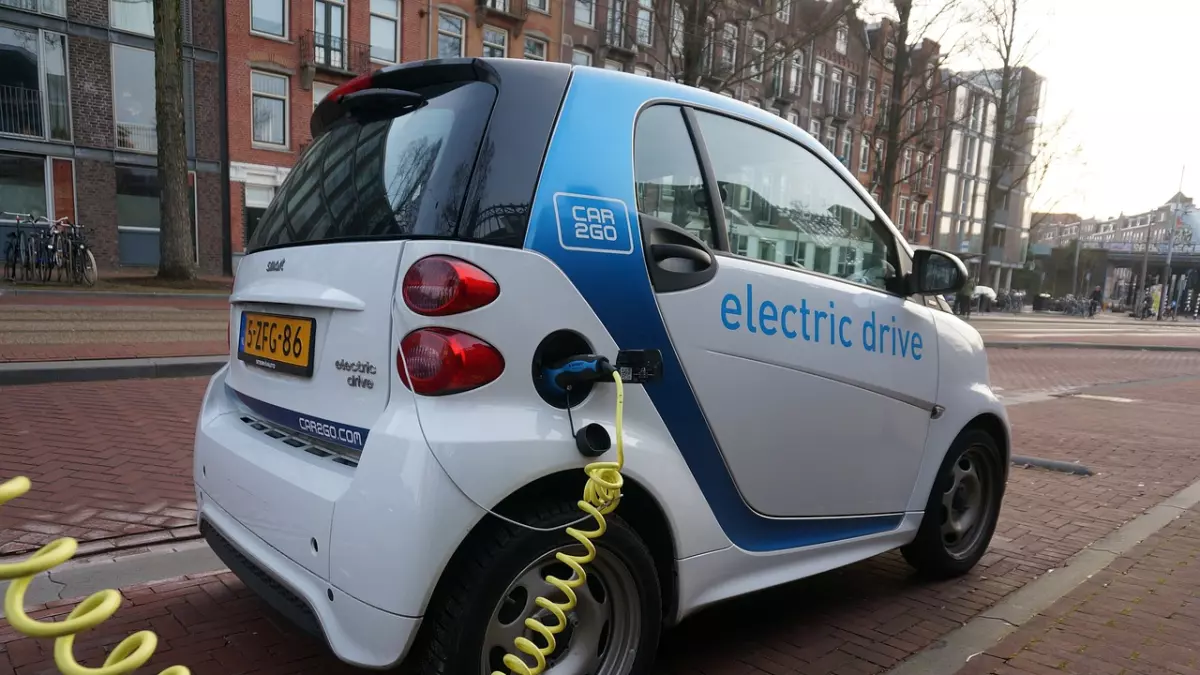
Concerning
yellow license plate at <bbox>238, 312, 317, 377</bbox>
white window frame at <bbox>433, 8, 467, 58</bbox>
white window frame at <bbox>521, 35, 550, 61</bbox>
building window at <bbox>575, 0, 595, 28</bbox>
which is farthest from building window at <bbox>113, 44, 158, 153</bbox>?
yellow license plate at <bbox>238, 312, 317, 377</bbox>

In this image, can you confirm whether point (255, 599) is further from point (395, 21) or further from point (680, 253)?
point (395, 21)

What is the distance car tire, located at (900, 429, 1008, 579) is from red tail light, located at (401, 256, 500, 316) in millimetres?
2352

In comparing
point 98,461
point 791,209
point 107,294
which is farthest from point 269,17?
point 791,209

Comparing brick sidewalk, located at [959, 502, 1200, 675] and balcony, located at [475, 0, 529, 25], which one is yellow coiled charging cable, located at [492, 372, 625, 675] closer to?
brick sidewalk, located at [959, 502, 1200, 675]

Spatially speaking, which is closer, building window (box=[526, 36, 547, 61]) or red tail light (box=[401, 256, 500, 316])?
red tail light (box=[401, 256, 500, 316])

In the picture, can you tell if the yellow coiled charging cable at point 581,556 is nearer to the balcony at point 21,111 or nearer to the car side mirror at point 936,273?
the car side mirror at point 936,273

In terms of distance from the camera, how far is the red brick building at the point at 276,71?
74.2ft

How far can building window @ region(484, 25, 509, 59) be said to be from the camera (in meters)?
27.2

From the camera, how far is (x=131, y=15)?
2119 cm

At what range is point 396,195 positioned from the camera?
6.67ft

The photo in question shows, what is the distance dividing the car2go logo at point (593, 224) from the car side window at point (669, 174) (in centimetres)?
12

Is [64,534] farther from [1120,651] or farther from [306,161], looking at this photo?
[1120,651]

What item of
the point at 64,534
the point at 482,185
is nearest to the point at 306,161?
the point at 482,185

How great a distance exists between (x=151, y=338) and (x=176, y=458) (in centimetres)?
500
